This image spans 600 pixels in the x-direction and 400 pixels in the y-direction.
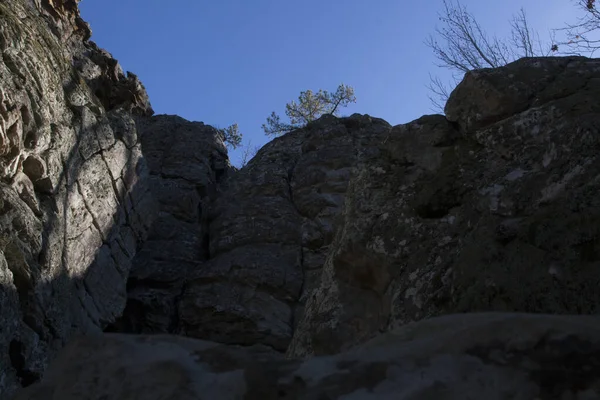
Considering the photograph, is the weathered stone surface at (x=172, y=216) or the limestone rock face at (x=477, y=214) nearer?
the limestone rock face at (x=477, y=214)

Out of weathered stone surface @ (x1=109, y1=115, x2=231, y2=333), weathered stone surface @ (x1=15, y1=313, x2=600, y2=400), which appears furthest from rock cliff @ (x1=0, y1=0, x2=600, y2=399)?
weathered stone surface @ (x1=109, y1=115, x2=231, y2=333)

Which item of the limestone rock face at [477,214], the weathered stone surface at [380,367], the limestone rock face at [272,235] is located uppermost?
the limestone rock face at [272,235]

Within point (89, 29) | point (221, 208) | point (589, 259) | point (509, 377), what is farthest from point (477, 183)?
point (89, 29)

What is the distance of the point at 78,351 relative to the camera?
2568 mm

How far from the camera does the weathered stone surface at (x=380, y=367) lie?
206cm

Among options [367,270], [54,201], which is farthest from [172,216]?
[367,270]

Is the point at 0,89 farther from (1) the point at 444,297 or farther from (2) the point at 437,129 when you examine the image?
(1) the point at 444,297

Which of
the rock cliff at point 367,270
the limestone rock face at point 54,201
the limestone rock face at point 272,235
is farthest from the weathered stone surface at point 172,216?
the limestone rock face at point 54,201

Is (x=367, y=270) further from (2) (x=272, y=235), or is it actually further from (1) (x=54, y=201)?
(2) (x=272, y=235)

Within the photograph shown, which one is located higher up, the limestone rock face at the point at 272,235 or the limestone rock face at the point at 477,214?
the limestone rock face at the point at 272,235

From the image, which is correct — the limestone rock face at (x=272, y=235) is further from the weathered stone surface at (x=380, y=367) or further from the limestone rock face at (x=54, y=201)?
the weathered stone surface at (x=380, y=367)

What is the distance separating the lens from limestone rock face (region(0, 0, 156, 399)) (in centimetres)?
887

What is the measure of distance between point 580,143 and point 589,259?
0.95m

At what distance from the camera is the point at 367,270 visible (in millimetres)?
4582
